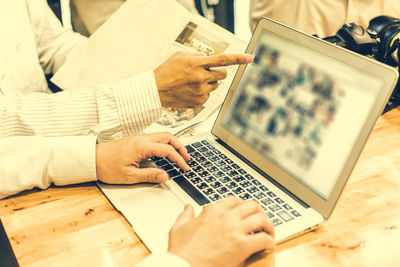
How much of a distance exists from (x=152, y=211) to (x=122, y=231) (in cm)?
6

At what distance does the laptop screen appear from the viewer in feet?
2.08

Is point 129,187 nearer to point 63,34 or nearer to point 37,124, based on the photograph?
point 37,124

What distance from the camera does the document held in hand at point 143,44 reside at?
3.44 ft

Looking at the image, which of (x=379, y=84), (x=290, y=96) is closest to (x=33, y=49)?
(x=290, y=96)

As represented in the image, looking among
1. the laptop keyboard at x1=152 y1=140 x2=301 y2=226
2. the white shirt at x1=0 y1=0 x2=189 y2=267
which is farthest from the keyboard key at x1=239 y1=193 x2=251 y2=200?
the white shirt at x1=0 y1=0 x2=189 y2=267

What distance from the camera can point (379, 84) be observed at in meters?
0.60

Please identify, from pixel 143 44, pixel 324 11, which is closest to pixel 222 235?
pixel 143 44

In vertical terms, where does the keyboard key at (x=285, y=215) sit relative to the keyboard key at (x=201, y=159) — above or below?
above

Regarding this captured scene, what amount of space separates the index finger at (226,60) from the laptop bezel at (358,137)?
4cm

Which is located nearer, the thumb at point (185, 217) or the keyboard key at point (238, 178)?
the thumb at point (185, 217)

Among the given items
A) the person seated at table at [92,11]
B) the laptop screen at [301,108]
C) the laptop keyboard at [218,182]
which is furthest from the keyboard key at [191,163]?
the person seated at table at [92,11]

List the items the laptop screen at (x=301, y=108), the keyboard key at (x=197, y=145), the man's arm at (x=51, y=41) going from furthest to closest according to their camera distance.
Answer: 1. the man's arm at (x=51, y=41)
2. the keyboard key at (x=197, y=145)
3. the laptop screen at (x=301, y=108)

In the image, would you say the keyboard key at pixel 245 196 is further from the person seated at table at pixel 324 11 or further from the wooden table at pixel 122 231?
the person seated at table at pixel 324 11

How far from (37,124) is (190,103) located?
1.16 feet
